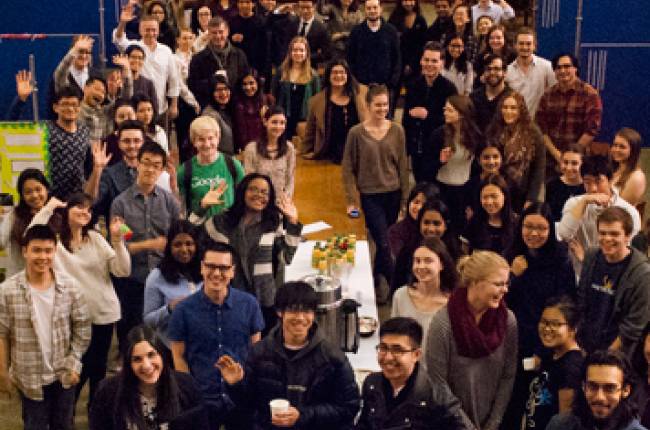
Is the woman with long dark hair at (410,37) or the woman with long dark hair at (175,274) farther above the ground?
the woman with long dark hair at (410,37)

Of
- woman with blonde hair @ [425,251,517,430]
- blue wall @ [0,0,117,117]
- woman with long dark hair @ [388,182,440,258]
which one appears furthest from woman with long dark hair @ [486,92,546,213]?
blue wall @ [0,0,117,117]

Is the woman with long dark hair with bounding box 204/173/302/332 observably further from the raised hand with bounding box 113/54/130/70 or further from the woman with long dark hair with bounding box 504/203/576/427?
the raised hand with bounding box 113/54/130/70

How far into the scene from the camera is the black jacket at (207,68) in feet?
33.2

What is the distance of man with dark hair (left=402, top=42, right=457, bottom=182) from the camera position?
9.33m

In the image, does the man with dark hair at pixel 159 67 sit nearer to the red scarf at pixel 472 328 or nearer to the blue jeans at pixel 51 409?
the blue jeans at pixel 51 409

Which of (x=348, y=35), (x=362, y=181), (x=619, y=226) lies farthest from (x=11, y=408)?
(x=348, y=35)

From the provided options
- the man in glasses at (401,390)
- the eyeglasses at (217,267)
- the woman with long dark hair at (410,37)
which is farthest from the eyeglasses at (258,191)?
the woman with long dark hair at (410,37)

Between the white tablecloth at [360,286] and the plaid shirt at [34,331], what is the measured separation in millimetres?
1481

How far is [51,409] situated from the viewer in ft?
20.3

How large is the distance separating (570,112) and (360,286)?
3.01 metres

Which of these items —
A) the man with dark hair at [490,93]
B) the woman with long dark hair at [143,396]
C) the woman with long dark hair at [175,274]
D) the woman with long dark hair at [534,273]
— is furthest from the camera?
the man with dark hair at [490,93]

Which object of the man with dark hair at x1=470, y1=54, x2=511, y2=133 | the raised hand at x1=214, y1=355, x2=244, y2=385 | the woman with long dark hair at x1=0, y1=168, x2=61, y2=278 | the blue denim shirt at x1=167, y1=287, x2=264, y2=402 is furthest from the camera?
the man with dark hair at x1=470, y1=54, x2=511, y2=133

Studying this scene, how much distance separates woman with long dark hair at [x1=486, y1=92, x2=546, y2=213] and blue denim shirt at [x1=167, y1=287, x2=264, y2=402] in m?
3.06

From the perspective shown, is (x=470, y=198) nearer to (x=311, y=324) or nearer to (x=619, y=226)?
(x=619, y=226)
